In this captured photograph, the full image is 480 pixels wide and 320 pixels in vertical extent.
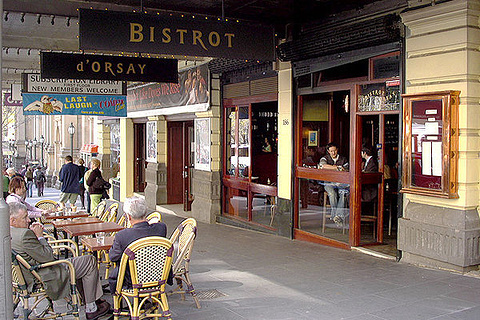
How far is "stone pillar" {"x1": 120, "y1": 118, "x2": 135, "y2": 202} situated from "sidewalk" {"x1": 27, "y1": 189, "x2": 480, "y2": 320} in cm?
971

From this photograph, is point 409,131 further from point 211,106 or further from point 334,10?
point 211,106

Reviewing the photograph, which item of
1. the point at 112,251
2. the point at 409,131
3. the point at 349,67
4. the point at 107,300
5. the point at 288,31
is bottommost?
the point at 107,300

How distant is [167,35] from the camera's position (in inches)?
265

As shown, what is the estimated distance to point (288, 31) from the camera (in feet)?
32.4

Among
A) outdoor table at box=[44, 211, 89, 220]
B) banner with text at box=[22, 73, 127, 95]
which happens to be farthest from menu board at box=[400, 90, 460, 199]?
banner with text at box=[22, 73, 127, 95]

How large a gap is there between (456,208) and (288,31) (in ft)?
15.5

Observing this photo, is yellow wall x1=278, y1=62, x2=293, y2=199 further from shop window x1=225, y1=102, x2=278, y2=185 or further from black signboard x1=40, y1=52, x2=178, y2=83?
black signboard x1=40, y1=52, x2=178, y2=83

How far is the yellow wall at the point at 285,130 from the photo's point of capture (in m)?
9.97

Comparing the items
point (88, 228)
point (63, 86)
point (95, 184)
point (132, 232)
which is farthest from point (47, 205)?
point (132, 232)

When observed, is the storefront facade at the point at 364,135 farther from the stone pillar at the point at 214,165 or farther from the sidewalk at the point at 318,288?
the sidewalk at the point at 318,288

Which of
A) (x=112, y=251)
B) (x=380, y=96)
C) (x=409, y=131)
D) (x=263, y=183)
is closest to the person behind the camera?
(x=112, y=251)

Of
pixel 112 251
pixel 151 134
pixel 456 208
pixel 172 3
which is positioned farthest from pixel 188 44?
pixel 151 134

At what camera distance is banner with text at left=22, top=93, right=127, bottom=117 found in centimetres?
1243

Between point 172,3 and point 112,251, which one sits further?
point 172,3
